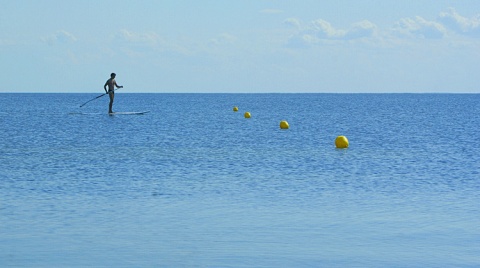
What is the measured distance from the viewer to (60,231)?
12.9 meters

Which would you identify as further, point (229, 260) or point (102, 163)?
point (102, 163)

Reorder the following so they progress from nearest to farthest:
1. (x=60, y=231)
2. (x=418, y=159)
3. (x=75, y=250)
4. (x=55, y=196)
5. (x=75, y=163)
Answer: (x=75, y=250) < (x=60, y=231) < (x=55, y=196) < (x=75, y=163) < (x=418, y=159)

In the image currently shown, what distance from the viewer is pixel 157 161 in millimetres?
26562

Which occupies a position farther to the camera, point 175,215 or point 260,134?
point 260,134

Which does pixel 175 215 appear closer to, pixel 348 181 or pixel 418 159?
pixel 348 181

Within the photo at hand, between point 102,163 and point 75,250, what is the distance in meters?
14.2

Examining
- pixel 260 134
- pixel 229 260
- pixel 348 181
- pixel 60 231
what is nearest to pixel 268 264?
pixel 229 260

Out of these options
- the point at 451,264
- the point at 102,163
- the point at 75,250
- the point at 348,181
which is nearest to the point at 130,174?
the point at 102,163

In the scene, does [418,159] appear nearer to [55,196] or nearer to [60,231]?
[55,196]

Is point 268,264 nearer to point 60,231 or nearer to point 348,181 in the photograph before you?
point 60,231

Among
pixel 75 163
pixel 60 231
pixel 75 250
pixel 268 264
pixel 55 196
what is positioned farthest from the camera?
pixel 75 163

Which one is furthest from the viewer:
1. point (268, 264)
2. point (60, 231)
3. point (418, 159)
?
point (418, 159)

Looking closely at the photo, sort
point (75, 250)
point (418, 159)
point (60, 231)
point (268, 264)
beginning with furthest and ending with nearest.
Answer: point (418, 159), point (60, 231), point (75, 250), point (268, 264)

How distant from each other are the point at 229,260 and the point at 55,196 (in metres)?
7.22
